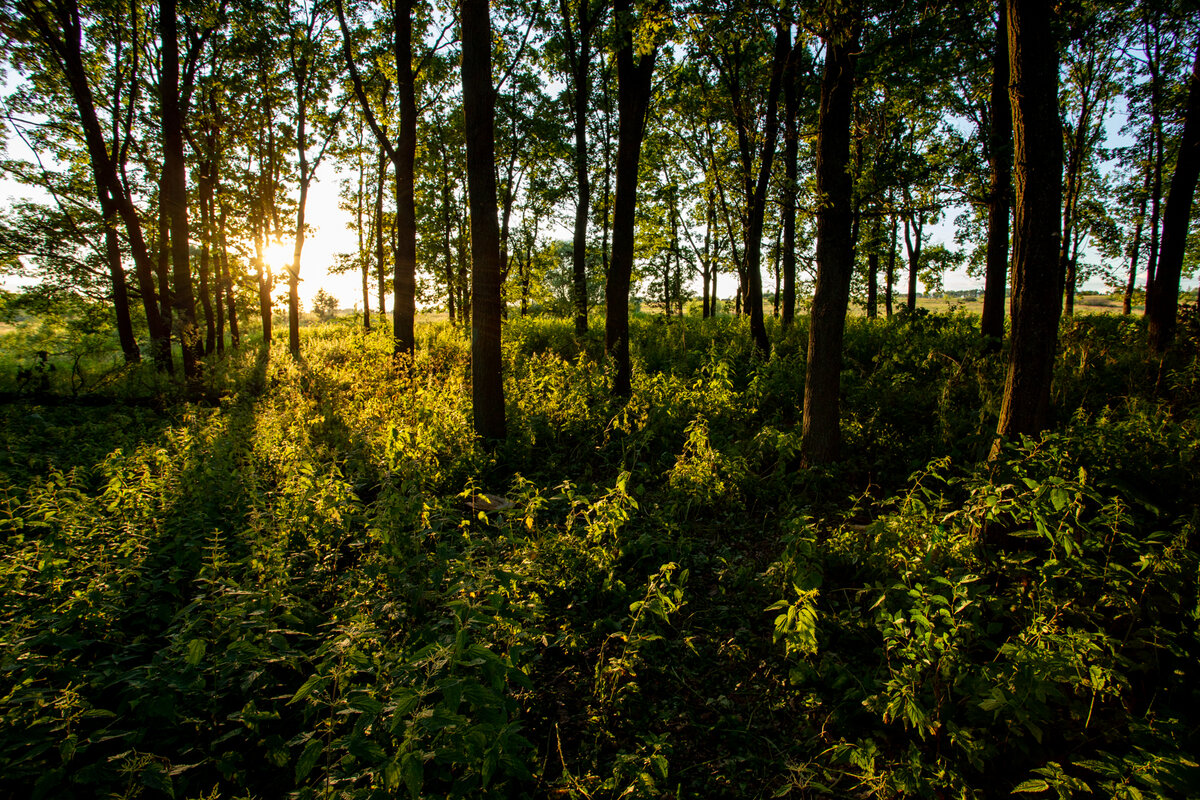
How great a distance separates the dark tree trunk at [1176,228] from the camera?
7.67m

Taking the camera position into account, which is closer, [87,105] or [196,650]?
[196,650]

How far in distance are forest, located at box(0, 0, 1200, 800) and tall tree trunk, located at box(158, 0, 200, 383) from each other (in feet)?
0.33

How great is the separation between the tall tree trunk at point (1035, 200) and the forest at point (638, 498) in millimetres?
33

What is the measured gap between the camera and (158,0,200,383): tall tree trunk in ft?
34.9

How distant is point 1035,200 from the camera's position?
4367 mm

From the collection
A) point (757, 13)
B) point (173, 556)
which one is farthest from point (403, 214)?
point (173, 556)

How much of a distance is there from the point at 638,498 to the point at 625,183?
19.7ft

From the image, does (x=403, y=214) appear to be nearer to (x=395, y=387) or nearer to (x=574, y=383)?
(x=395, y=387)

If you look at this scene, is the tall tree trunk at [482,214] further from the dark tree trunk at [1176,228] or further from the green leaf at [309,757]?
the dark tree trunk at [1176,228]

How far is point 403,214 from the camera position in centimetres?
1260

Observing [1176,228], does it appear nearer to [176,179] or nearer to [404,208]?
[404,208]

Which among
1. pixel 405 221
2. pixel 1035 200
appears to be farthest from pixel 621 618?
pixel 405 221

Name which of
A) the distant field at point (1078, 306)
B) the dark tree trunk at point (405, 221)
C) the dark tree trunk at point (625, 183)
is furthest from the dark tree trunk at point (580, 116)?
the distant field at point (1078, 306)

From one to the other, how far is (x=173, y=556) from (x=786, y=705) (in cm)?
514
